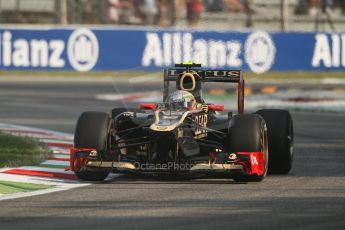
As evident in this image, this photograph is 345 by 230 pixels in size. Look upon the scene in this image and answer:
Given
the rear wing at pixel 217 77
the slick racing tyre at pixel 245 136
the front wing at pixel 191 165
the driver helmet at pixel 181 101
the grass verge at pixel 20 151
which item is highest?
the rear wing at pixel 217 77

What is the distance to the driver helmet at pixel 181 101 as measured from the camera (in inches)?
473

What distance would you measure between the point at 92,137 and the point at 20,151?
3.07m

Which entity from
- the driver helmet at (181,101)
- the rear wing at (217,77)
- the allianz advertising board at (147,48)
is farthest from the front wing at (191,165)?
the allianz advertising board at (147,48)

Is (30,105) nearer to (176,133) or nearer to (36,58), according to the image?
(36,58)

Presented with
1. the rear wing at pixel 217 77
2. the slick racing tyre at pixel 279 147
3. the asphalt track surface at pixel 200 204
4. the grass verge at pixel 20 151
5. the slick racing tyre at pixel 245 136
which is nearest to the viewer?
the asphalt track surface at pixel 200 204

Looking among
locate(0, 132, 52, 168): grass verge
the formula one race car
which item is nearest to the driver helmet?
the formula one race car

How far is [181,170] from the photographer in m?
11.1

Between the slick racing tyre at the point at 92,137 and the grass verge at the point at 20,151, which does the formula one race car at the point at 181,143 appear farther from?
the grass verge at the point at 20,151

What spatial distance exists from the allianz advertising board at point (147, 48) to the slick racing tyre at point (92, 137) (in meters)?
19.0

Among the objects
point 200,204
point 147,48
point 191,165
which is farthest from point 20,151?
point 147,48

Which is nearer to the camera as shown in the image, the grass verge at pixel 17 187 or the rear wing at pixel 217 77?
the grass verge at pixel 17 187

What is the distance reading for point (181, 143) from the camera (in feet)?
37.2

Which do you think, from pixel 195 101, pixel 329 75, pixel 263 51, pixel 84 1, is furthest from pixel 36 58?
pixel 195 101

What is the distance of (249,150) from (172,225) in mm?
2909
